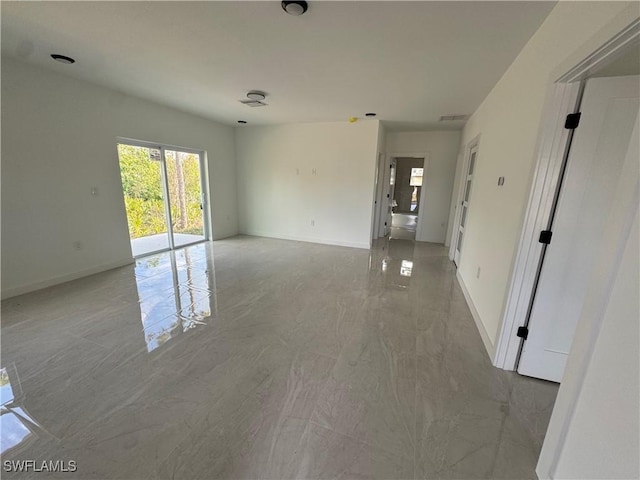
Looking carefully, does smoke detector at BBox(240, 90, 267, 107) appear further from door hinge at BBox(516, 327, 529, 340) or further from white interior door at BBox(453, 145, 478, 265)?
door hinge at BBox(516, 327, 529, 340)

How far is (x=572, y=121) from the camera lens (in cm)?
155

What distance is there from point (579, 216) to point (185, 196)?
5.76 metres

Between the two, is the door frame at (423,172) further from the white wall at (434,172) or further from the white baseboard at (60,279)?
the white baseboard at (60,279)

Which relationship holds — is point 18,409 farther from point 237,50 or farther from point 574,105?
point 574,105

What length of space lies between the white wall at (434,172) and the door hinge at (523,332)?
431 centimetres

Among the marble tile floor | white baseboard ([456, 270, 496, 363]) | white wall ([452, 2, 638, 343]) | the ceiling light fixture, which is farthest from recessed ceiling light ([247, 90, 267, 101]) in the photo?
white baseboard ([456, 270, 496, 363])

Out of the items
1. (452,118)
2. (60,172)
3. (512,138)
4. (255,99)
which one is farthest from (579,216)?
A: (60,172)

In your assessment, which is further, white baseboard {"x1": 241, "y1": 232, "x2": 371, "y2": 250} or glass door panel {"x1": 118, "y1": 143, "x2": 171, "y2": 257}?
white baseboard {"x1": 241, "y1": 232, "x2": 371, "y2": 250}

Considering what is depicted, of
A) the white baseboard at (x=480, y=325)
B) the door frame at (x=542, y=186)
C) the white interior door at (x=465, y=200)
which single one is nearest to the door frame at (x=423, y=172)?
the white interior door at (x=465, y=200)

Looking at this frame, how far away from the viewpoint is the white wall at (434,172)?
18.9 feet

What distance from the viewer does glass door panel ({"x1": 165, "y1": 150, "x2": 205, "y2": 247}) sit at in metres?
4.91

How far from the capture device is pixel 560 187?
164 centimetres

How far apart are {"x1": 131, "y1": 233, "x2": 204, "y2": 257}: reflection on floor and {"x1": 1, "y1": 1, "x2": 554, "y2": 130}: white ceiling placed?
101 inches

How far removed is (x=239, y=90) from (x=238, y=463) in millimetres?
3880
